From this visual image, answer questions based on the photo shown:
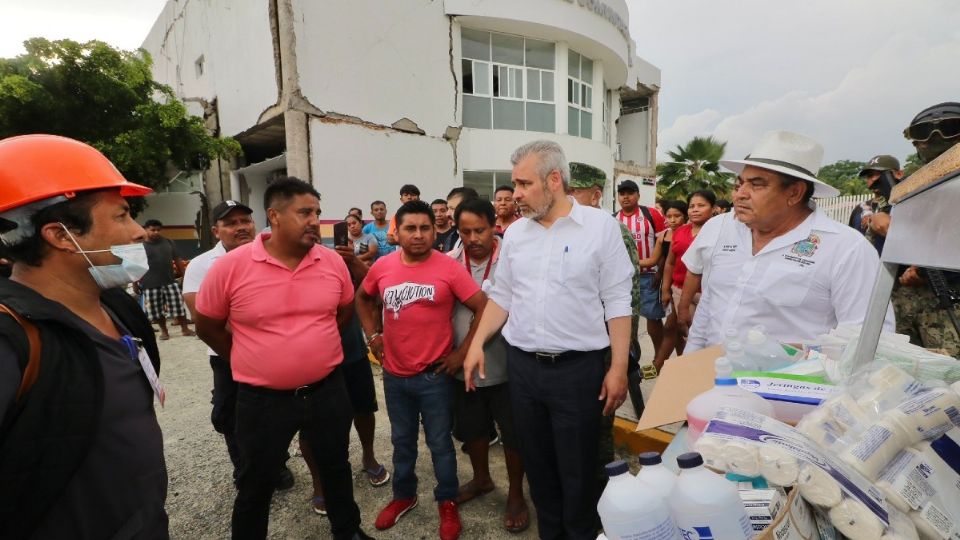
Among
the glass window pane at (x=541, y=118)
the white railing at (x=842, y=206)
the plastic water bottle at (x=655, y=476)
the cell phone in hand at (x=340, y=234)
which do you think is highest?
the glass window pane at (x=541, y=118)

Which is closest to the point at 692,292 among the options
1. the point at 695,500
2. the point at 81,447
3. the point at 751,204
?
the point at 751,204

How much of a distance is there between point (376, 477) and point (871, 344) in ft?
9.96

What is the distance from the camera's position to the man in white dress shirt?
216cm

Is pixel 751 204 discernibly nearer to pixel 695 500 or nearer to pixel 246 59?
pixel 695 500

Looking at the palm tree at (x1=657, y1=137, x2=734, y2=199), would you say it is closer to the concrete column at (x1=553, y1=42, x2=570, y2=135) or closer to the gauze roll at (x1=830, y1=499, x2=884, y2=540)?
the concrete column at (x1=553, y1=42, x2=570, y2=135)

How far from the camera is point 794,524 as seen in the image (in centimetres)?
80

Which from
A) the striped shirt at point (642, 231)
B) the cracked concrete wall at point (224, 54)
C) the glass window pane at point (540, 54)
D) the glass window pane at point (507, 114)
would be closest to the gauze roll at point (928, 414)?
the striped shirt at point (642, 231)

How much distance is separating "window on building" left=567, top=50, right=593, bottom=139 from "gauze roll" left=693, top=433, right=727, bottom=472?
1293 centimetres

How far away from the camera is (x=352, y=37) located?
962 centimetres

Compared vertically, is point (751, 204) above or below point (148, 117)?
below

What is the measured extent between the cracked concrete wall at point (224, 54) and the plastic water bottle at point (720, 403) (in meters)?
10.2

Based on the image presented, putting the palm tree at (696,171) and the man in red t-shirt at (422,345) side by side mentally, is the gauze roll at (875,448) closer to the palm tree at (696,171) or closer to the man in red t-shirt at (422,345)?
the man in red t-shirt at (422,345)

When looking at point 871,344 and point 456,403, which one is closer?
point 871,344

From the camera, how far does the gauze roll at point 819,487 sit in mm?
843
